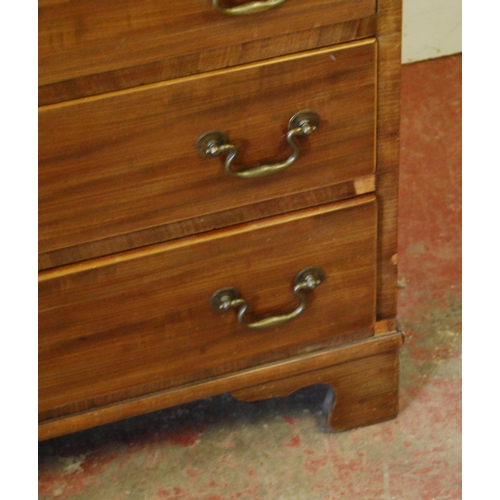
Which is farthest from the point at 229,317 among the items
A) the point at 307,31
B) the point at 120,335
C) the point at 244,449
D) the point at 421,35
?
the point at 421,35

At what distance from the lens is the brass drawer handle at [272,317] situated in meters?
1.14

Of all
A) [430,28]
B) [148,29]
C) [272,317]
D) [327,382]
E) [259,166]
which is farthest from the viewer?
[430,28]

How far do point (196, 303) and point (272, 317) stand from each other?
0.10 meters

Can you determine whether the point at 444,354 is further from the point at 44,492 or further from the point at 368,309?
the point at 44,492

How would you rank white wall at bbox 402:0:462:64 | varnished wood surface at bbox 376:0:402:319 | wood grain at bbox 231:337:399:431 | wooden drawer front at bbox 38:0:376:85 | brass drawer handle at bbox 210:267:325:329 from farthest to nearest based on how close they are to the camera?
white wall at bbox 402:0:462:64 < wood grain at bbox 231:337:399:431 < brass drawer handle at bbox 210:267:325:329 < varnished wood surface at bbox 376:0:402:319 < wooden drawer front at bbox 38:0:376:85

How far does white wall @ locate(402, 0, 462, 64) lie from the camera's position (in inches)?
82.4

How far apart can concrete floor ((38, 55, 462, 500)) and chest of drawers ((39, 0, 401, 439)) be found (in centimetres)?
10

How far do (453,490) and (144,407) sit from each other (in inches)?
17.2

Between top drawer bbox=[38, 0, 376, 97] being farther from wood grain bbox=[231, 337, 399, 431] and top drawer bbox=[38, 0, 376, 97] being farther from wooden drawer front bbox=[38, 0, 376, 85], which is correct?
wood grain bbox=[231, 337, 399, 431]

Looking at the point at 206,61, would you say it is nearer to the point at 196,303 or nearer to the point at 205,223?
the point at 205,223

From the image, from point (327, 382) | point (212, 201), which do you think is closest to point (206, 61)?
point (212, 201)

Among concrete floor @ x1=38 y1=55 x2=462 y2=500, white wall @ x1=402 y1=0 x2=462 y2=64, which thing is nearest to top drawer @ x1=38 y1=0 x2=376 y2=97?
concrete floor @ x1=38 y1=55 x2=462 y2=500

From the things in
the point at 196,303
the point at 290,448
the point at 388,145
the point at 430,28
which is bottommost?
the point at 290,448

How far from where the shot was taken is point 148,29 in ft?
3.03
